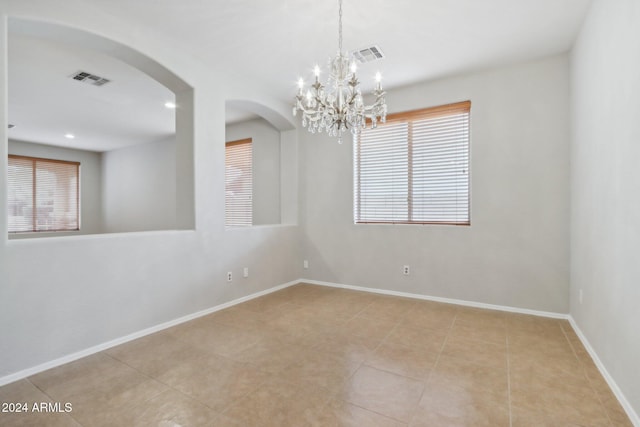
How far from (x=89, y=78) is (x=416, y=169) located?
437 cm

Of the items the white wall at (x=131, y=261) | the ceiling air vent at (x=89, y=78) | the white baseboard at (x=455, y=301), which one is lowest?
the white baseboard at (x=455, y=301)

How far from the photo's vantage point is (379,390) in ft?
6.65

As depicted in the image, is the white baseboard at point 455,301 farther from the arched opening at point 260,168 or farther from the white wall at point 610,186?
the arched opening at point 260,168

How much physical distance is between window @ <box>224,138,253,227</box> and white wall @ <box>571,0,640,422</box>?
4.73 metres

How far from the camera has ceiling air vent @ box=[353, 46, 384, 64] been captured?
3252 millimetres

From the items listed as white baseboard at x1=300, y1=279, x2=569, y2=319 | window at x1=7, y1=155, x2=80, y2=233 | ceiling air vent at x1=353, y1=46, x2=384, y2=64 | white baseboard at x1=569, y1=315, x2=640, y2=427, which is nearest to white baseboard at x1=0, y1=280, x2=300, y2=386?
white baseboard at x1=300, y1=279, x2=569, y2=319

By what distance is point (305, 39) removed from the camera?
3092 millimetres

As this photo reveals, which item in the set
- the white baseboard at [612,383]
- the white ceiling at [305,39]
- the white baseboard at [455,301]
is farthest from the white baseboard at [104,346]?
the white baseboard at [612,383]

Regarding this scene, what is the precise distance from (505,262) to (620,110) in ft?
6.79

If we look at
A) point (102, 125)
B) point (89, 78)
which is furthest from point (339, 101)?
point (102, 125)

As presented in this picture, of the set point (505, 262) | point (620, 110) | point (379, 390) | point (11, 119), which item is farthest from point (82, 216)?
point (620, 110)

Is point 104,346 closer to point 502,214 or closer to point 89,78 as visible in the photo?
point 89,78

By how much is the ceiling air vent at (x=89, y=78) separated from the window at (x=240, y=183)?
2355 mm

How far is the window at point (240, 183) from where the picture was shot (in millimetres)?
5801
